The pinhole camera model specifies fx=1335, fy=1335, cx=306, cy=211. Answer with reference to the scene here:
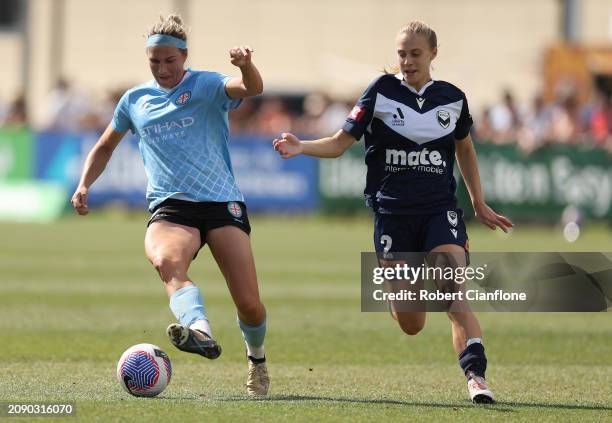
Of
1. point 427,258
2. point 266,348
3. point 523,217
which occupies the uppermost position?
point 427,258

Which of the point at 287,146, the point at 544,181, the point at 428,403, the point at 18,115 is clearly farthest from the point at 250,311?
the point at 18,115

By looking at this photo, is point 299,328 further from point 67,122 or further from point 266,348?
point 67,122

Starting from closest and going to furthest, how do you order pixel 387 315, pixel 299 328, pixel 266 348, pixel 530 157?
pixel 266 348 → pixel 299 328 → pixel 387 315 → pixel 530 157

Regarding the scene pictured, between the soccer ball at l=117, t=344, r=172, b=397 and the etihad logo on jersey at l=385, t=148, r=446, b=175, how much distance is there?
6.46ft

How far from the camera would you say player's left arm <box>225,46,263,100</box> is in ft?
26.4

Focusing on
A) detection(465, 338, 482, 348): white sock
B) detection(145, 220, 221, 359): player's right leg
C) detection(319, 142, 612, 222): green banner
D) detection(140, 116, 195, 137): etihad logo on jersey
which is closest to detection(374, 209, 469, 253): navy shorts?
detection(465, 338, 482, 348): white sock

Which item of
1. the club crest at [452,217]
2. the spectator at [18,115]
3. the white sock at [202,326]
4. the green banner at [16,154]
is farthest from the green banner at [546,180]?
the white sock at [202,326]

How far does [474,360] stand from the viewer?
8.20 meters

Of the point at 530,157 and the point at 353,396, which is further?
the point at 530,157

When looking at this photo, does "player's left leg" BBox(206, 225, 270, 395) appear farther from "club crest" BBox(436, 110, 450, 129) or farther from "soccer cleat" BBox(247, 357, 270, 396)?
"club crest" BBox(436, 110, 450, 129)

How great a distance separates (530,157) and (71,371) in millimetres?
17246

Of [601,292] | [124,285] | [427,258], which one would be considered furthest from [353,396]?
[124,285]

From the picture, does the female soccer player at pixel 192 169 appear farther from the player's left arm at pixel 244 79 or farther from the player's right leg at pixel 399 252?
the player's right leg at pixel 399 252

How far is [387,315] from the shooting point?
13.7 metres
